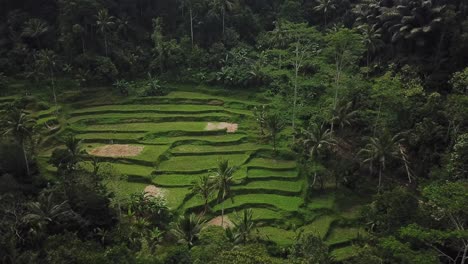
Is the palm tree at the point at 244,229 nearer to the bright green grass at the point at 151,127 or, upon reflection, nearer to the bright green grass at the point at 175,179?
the bright green grass at the point at 175,179

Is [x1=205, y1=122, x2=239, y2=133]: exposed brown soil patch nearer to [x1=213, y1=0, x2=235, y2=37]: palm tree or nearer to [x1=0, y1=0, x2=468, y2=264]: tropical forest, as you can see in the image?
[x1=0, y1=0, x2=468, y2=264]: tropical forest

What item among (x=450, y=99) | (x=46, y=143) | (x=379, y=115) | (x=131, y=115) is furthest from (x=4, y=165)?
(x=450, y=99)

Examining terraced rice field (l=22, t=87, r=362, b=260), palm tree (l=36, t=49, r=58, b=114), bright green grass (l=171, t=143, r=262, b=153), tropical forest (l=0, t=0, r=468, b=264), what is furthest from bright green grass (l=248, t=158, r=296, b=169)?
palm tree (l=36, t=49, r=58, b=114)

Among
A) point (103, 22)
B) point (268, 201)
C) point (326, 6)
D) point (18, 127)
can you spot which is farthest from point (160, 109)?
point (326, 6)

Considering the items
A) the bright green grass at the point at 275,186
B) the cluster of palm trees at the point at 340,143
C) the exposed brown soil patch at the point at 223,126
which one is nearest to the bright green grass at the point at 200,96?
the exposed brown soil patch at the point at 223,126

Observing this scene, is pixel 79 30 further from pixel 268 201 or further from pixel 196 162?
pixel 268 201
